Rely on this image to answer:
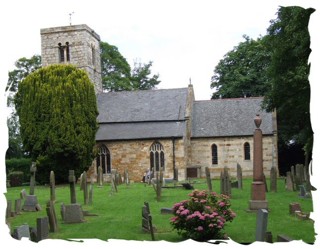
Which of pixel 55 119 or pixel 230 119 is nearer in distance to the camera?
pixel 55 119

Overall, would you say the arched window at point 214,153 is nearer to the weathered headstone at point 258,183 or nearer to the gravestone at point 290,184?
the gravestone at point 290,184

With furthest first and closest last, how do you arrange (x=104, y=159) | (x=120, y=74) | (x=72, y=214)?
(x=120, y=74), (x=104, y=159), (x=72, y=214)

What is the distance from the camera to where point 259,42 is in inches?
660

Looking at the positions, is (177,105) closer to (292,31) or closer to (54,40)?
(54,40)

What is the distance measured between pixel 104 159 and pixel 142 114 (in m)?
3.57

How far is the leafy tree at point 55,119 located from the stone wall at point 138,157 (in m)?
2.63

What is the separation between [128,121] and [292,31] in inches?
710

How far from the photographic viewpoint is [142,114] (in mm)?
28672

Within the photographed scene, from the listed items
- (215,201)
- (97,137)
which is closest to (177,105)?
(97,137)

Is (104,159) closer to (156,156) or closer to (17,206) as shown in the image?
(156,156)

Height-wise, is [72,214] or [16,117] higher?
[16,117]

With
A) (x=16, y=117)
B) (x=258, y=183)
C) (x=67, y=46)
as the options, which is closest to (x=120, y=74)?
(x=67, y=46)

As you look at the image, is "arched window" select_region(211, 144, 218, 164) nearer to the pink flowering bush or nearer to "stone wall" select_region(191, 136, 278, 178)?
"stone wall" select_region(191, 136, 278, 178)

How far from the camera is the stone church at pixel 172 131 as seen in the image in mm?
26875
